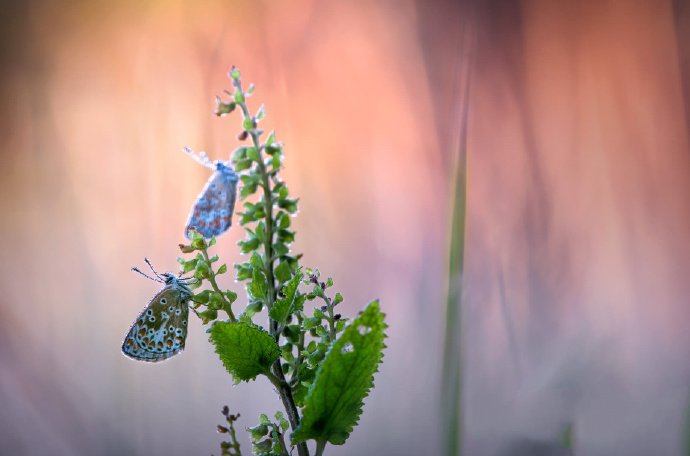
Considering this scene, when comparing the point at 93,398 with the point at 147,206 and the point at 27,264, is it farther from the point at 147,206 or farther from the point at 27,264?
the point at 147,206

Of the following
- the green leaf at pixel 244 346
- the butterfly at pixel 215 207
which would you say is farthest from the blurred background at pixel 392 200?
→ the green leaf at pixel 244 346

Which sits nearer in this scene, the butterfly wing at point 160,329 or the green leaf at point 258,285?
the green leaf at point 258,285

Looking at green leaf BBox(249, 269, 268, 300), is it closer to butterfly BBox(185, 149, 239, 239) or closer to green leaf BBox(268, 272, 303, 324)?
green leaf BBox(268, 272, 303, 324)

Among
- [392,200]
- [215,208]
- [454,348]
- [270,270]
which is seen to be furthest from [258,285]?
[392,200]

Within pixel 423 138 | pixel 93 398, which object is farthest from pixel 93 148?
pixel 423 138

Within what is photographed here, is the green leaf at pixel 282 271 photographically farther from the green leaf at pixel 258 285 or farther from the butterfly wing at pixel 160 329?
the butterfly wing at pixel 160 329

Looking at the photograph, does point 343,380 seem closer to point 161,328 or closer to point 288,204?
point 288,204
